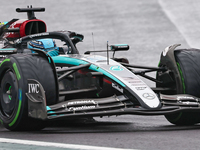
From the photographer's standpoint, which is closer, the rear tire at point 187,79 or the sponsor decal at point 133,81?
the sponsor decal at point 133,81

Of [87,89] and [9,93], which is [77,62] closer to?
[87,89]

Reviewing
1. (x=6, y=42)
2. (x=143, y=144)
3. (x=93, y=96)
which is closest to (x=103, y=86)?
(x=93, y=96)

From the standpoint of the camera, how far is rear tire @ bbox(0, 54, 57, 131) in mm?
6000

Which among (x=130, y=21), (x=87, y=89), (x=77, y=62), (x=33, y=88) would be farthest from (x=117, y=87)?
(x=130, y=21)

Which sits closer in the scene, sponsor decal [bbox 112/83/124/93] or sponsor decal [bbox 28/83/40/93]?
sponsor decal [bbox 28/83/40/93]

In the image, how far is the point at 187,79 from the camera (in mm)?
6891

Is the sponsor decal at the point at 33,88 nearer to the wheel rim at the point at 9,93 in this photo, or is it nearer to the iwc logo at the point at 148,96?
the wheel rim at the point at 9,93

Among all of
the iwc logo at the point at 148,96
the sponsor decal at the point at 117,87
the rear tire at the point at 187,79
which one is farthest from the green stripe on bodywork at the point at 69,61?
the rear tire at the point at 187,79

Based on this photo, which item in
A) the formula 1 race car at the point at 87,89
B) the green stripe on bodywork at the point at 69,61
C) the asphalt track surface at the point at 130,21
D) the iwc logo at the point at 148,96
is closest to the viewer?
the formula 1 race car at the point at 87,89

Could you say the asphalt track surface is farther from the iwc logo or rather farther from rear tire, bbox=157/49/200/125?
the iwc logo

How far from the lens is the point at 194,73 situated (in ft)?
22.7

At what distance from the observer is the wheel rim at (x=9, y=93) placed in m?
6.20

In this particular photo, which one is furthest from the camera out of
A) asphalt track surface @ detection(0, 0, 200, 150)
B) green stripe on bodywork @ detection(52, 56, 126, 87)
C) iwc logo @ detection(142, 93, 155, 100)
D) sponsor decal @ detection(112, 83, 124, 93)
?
asphalt track surface @ detection(0, 0, 200, 150)

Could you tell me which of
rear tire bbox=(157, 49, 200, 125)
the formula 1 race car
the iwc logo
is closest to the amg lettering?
the formula 1 race car
